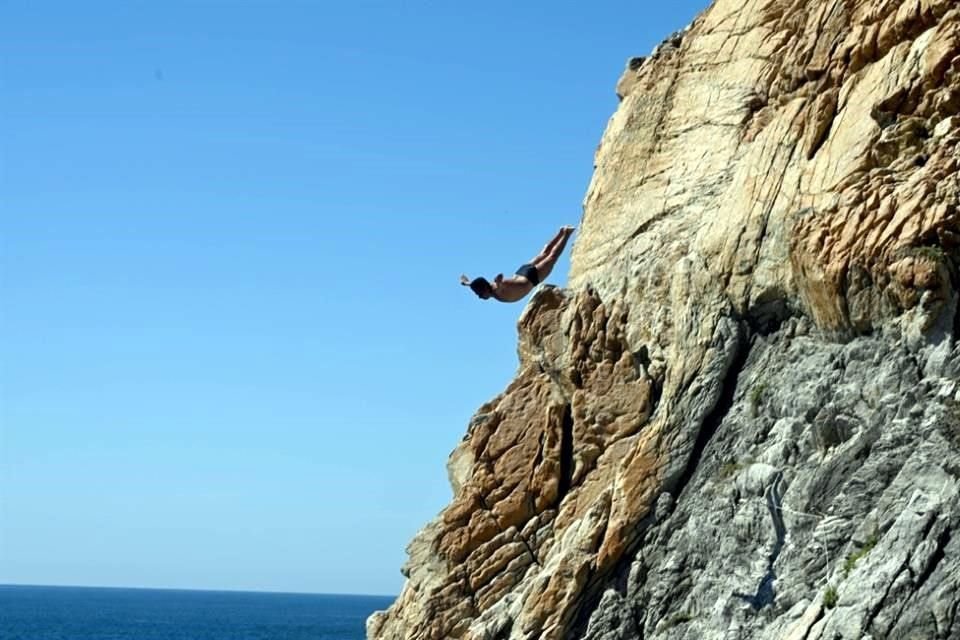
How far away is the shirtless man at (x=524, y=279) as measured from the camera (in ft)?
74.5

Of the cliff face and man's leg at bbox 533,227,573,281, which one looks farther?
man's leg at bbox 533,227,573,281

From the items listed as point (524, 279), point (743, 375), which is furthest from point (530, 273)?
point (743, 375)

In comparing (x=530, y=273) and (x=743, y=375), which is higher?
(x=530, y=273)

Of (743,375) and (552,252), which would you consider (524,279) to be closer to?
(552,252)

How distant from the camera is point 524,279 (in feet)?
75.9

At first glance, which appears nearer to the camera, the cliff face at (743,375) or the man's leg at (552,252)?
the cliff face at (743,375)

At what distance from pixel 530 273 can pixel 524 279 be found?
0.57ft

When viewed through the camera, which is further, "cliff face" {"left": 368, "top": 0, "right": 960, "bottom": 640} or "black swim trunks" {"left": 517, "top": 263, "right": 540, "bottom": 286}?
"black swim trunks" {"left": 517, "top": 263, "right": 540, "bottom": 286}

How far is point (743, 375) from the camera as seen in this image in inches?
824

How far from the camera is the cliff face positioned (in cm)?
1827

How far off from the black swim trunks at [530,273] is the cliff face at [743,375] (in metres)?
1.08

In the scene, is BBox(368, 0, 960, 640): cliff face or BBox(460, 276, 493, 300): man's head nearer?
BBox(368, 0, 960, 640): cliff face

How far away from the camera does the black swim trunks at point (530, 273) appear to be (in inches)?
913

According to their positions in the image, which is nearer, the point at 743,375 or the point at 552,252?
the point at 743,375
